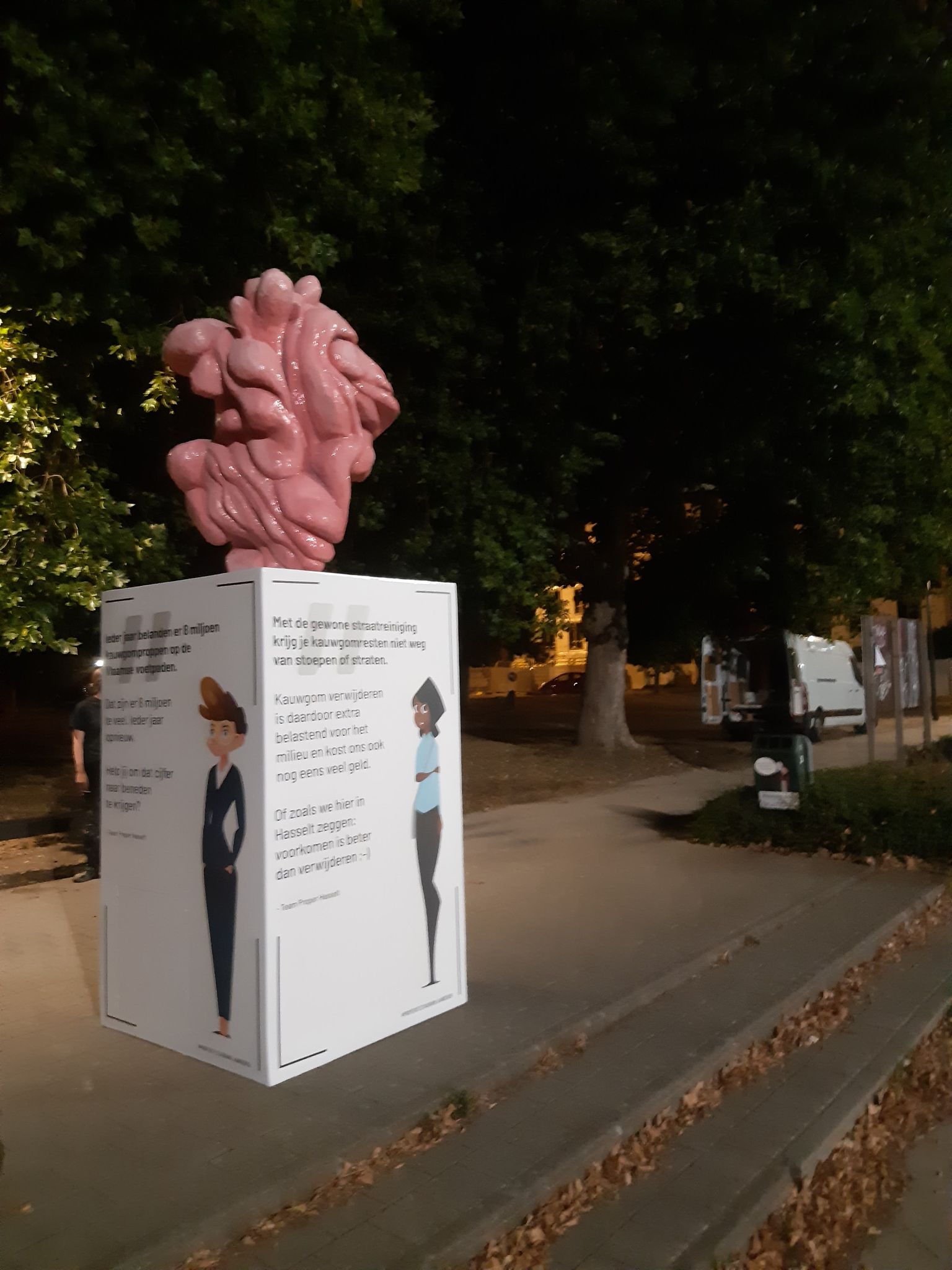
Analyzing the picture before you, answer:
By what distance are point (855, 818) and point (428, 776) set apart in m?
5.51

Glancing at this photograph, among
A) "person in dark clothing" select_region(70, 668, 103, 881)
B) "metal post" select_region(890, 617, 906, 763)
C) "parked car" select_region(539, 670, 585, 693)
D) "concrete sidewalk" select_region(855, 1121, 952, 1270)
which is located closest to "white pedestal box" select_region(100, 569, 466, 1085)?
"concrete sidewalk" select_region(855, 1121, 952, 1270)

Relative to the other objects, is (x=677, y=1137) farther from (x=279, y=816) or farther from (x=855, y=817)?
(x=855, y=817)

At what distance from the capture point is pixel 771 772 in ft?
32.0

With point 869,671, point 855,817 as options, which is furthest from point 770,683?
point 855,817

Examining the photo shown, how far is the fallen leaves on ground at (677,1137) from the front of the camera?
137 inches

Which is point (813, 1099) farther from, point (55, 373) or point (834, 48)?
point (834, 48)

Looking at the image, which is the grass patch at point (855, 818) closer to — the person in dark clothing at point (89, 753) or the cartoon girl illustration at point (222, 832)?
the person in dark clothing at point (89, 753)

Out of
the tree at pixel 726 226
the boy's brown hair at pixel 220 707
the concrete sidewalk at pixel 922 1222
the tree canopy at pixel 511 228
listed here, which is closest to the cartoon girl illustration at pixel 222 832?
the boy's brown hair at pixel 220 707

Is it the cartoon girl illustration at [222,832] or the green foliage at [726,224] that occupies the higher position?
the green foliage at [726,224]

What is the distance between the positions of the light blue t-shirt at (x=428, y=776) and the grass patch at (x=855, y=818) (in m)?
5.40

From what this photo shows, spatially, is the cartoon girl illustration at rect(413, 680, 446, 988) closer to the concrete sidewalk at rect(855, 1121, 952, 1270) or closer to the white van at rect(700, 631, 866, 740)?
the concrete sidewalk at rect(855, 1121, 952, 1270)

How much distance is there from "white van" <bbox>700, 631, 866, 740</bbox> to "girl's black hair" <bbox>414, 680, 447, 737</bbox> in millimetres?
15792

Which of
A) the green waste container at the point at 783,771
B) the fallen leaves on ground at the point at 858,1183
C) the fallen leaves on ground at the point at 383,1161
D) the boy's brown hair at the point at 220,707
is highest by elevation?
the boy's brown hair at the point at 220,707

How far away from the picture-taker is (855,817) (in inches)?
368
